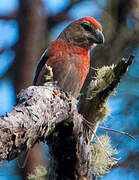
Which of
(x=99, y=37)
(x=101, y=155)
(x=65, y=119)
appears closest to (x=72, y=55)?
(x=99, y=37)

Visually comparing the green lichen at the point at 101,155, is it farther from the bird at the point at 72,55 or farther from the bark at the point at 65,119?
the bird at the point at 72,55

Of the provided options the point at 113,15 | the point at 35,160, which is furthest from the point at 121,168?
the point at 113,15

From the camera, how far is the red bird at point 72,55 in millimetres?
4684

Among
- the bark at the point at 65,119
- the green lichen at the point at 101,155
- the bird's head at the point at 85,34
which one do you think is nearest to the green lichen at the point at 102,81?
the bark at the point at 65,119

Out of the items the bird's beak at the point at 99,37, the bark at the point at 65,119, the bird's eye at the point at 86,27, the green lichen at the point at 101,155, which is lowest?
the green lichen at the point at 101,155

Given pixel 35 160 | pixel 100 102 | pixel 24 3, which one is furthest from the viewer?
pixel 24 3

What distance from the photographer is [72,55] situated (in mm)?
4859

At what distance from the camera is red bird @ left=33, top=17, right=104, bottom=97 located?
4.68 metres

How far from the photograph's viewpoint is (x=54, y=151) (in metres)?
3.19

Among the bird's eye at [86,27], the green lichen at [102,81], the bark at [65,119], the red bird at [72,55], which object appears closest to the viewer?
the bark at [65,119]

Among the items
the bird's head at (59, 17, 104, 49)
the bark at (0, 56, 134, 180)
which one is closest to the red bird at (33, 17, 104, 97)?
the bird's head at (59, 17, 104, 49)

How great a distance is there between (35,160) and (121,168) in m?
1.36

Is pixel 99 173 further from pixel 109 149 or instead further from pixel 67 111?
pixel 67 111

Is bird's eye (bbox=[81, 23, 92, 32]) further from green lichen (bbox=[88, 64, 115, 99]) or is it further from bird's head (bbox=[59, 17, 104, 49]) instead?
green lichen (bbox=[88, 64, 115, 99])
